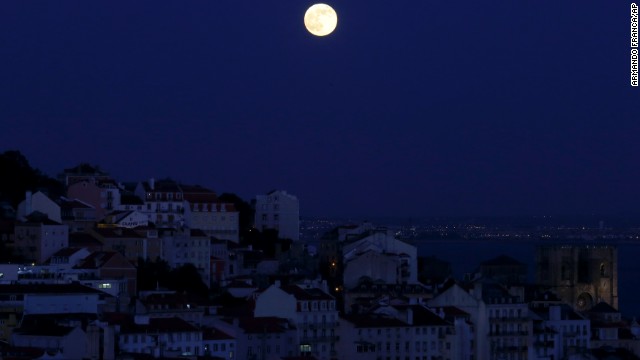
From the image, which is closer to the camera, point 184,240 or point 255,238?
point 184,240

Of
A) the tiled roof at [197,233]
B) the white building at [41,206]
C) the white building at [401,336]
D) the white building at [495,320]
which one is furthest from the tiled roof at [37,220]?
the white building at [495,320]

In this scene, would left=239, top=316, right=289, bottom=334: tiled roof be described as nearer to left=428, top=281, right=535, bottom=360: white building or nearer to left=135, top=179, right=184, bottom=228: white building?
left=428, top=281, right=535, bottom=360: white building

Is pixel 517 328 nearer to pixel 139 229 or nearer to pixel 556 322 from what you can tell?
pixel 556 322

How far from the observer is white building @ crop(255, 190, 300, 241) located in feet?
Answer: 261

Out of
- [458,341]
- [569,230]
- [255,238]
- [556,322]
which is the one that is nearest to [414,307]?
[458,341]

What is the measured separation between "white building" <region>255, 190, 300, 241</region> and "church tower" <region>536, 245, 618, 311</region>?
10.7 m

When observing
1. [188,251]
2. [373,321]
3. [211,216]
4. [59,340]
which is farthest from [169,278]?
[59,340]

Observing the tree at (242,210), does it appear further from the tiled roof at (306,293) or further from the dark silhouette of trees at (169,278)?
the tiled roof at (306,293)

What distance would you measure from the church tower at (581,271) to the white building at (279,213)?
10734 millimetres

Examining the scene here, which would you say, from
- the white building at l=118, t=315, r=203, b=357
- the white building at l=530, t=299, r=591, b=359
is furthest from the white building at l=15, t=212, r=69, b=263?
the white building at l=530, t=299, r=591, b=359

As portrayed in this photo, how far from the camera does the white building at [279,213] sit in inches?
3132

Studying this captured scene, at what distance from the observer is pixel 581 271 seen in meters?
81.6

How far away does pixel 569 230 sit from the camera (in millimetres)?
190250

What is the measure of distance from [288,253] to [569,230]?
12076 cm
